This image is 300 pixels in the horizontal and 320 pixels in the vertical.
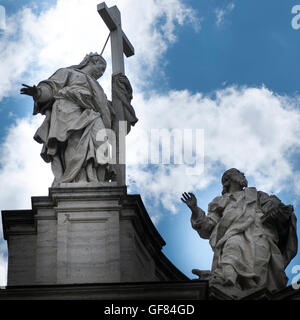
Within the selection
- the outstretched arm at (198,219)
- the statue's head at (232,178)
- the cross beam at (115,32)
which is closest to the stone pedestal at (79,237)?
the outstretched arm at (198,219)

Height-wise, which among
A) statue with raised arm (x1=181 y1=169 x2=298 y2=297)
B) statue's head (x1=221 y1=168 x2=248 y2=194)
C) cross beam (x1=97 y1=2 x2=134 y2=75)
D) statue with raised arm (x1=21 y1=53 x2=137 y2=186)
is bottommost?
statue with raised arm (x1=181 y1=169 x2=298 y2=297)

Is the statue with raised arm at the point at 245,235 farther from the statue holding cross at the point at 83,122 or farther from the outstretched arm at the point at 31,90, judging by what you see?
the outstretched arm at the point at 31,90

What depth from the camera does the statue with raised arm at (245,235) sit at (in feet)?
76.9

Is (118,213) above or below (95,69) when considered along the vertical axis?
below

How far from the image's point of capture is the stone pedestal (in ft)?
81.0

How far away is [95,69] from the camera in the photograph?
2789 cm

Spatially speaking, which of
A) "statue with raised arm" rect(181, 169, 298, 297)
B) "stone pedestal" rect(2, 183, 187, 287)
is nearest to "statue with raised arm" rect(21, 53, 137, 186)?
"stone pedestal" rect(2, 183, 187, 287)

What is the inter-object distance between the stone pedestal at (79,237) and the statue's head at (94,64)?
3.16 m

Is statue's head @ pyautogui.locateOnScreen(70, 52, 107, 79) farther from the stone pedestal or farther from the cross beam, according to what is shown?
the stone pedestal

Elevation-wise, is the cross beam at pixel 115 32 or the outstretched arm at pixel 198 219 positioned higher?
the cross beam at pixel 115 32

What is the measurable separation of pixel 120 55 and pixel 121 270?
602 cm

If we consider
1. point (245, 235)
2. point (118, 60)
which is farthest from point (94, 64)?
point (245, 235)
